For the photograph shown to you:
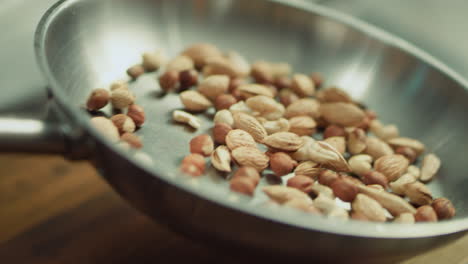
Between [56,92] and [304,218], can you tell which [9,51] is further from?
[304,218]

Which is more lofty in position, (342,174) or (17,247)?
(342,174)

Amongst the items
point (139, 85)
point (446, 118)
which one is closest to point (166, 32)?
point (139, 85)

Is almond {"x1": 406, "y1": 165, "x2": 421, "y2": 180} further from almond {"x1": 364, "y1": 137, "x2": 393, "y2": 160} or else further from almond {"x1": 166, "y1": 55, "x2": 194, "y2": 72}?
almond {"x1": 166, "y1": 55, "x2": 194, "y2": 72}

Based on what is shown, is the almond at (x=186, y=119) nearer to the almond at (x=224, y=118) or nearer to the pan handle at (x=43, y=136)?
the almond at (x=224, y=118)

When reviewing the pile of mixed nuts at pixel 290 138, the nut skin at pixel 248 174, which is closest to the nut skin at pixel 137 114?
the pile of mixed nuts at pixel 290 138

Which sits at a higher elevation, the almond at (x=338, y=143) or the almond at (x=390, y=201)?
the almond at (x=390, y=201)

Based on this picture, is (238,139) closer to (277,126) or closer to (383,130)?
(277,126)
